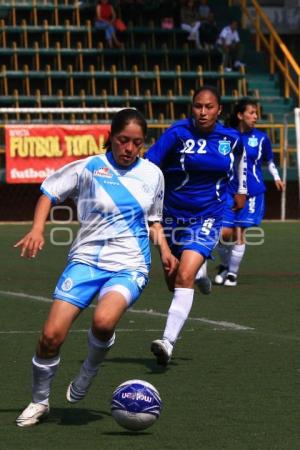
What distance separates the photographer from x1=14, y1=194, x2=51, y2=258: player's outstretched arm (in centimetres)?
656

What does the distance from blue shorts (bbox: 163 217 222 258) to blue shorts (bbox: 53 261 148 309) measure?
229 centimetres

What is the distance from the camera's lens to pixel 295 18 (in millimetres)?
35281

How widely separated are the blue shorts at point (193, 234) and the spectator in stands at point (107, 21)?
19.2 metres

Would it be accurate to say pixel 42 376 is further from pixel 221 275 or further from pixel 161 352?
pixel 221 275

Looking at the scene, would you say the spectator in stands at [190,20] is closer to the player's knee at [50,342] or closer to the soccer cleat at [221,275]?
the soccer cleat at [221,275]

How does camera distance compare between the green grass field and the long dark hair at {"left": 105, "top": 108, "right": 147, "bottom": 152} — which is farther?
the long dark hair at {"left": 105, "top": 108, "right": 147, "bottom": 152}

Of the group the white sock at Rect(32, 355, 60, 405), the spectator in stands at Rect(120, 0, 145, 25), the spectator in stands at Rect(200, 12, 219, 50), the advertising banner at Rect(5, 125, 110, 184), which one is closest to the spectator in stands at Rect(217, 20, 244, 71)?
the spectator in stands at Rect(200, 12, 219, 50)

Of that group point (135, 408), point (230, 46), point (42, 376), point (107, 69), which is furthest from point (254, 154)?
point (230, 46)

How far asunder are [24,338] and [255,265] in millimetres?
7554

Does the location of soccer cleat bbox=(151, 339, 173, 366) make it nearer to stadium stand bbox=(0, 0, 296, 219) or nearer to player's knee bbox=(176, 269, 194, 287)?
player's knee bbox=(176, 269, 194, 287)

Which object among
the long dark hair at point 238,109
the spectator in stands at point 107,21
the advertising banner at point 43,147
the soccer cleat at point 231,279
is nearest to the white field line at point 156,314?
the soccer cleat at point 231,279

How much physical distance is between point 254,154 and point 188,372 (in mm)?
7010

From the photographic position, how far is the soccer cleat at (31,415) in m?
6.64

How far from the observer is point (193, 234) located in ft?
30.5
